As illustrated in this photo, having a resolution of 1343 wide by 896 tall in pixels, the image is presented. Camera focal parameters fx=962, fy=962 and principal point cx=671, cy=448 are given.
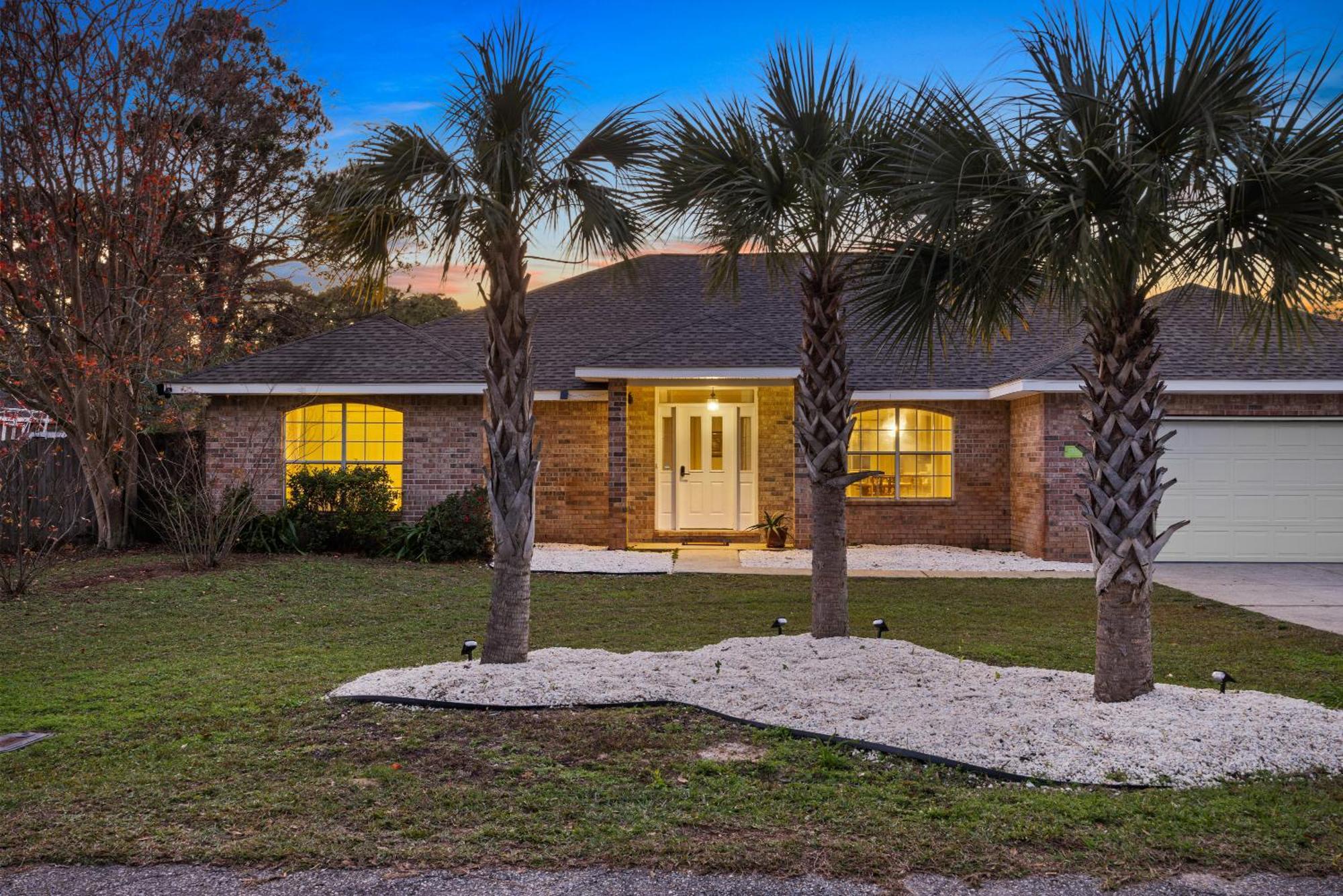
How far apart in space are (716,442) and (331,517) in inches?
261

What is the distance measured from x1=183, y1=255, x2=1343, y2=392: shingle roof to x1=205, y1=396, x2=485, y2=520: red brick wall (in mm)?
509

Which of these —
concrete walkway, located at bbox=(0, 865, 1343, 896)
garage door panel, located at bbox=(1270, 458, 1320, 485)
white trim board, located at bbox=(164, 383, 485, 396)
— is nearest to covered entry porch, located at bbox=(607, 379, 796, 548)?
white trim board, located at bbox=(164, 383, 485, 396)

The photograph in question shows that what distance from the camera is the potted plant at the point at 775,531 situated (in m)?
16.2

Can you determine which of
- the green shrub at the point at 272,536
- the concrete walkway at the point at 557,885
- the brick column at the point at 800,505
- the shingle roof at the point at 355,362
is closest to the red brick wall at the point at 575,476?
the shingle roof at the point at 355,362

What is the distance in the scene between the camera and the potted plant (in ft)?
53.3

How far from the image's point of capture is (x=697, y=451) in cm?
1736

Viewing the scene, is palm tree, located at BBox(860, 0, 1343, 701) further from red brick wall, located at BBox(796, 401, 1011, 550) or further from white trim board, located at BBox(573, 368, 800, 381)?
red brick wall, located at BBox(796, 401, 1011, 550)

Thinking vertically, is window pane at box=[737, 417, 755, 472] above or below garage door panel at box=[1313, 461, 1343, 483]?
above

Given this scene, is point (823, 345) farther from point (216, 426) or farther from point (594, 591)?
point (216, 426)

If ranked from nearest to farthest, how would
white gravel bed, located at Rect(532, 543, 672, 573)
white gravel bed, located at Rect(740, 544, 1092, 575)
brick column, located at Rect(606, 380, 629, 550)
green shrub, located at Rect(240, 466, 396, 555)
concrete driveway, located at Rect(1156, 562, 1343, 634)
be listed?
concrete driveway, located at Rect(1156, 562, 1343, 634) → white gravel bed, located at Rect(532, 543, 672, 573) → white gravel bed, located at Rect(740, 544, 1092, 575) → green shrub, located at Rect(240, 466, 396, 555) → brick column, located at Rect(606, 380, 629, 550)

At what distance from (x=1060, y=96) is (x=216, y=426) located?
46.7 feet

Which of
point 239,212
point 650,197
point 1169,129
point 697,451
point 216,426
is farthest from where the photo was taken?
point 239,212

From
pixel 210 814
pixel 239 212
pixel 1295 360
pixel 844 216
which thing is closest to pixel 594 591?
pixel 844 216

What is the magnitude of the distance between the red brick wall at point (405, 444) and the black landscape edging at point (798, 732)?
30.9 ft
